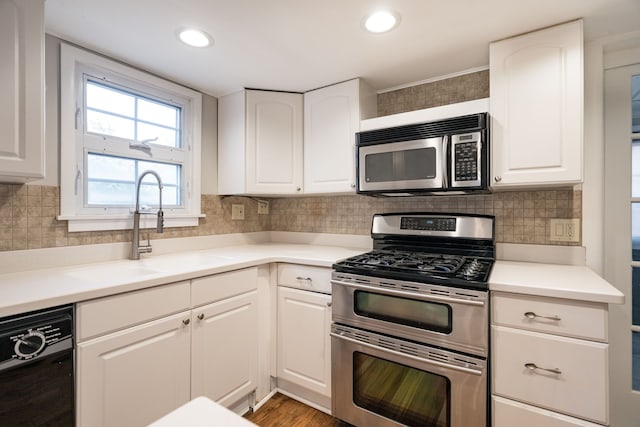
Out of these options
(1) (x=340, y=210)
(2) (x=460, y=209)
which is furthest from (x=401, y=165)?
(1) (x=340, y=210)

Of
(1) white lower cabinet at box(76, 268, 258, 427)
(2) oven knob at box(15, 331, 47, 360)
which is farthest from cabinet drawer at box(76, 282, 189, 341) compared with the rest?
(2) oven knob at box(15, 331, 47, 360)

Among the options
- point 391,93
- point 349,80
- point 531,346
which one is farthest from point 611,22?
point 531,346

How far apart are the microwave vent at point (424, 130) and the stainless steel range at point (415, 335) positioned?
54 cm

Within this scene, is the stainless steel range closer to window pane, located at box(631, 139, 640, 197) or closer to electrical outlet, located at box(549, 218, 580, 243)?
electrical outlet, located at box(549, 218, 580, 243)

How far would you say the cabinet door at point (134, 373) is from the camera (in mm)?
1167

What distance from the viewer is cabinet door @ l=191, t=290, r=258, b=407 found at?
155cm

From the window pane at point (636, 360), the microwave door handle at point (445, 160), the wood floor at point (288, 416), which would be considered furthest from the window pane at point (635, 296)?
the wood floor at point (288, 416)

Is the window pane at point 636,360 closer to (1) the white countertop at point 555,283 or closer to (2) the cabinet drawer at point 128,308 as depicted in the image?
(1) the white countertop at point 555,283

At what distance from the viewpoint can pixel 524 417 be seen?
48.8 inches

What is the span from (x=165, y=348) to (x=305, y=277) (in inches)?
31.4

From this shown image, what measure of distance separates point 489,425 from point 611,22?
1.93 metres

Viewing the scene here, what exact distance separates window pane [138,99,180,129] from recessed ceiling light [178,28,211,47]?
0.61 meters

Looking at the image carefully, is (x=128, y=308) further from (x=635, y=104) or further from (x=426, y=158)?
(x=635, y=104)

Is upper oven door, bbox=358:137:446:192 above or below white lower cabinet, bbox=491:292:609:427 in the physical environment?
above
